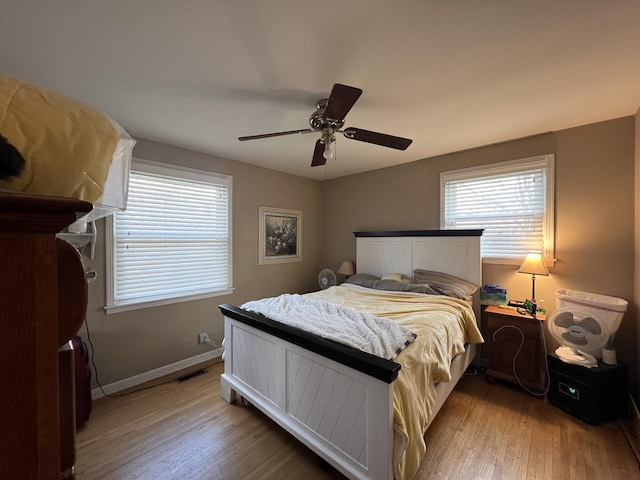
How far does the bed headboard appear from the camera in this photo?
2.88 metres

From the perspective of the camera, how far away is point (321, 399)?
1603 mm

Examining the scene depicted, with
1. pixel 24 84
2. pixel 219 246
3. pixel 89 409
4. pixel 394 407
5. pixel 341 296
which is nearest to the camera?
pixel 24 84

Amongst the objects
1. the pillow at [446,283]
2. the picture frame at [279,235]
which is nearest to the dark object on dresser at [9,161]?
the pillow at [446,283]

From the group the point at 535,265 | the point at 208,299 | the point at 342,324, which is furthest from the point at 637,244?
the point at 208,299

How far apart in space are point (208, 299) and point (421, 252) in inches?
106

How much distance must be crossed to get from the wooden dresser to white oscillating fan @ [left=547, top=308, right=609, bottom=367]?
3.02m

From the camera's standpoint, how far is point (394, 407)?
1.29m

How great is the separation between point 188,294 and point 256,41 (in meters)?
2.57

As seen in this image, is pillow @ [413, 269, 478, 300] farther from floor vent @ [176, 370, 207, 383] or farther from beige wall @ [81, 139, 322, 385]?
floor vent @ [176, 370, 207, 383]

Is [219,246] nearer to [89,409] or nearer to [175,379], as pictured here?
[175,379]

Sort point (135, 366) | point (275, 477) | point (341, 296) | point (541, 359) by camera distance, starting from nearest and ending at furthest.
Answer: point (275, 477) < point (541, 359) < point (135, 366) < point (341, 296)

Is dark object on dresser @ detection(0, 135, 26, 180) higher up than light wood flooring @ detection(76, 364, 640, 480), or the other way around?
dark object on dresser @ detection(0, 135, 26, 180)

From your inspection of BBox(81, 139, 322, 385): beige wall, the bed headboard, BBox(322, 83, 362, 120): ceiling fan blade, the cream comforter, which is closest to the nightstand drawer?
the cream comforter

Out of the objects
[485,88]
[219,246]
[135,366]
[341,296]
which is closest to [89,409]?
[135,366]
